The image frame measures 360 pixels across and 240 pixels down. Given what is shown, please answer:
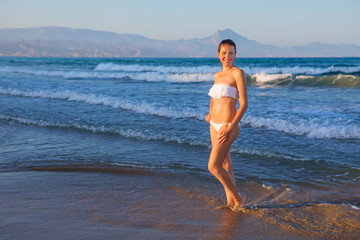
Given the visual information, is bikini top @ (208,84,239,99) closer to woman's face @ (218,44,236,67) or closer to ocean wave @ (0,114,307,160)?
woman's face @ (218,44,236,67)

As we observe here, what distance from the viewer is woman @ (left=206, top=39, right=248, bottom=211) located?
3.54 metres

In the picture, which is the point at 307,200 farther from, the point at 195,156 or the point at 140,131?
the point at 140,131

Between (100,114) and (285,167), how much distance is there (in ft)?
21.7

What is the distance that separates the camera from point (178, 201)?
4.25 meters

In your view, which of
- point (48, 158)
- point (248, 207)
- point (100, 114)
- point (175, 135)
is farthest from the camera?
point (100, 114)

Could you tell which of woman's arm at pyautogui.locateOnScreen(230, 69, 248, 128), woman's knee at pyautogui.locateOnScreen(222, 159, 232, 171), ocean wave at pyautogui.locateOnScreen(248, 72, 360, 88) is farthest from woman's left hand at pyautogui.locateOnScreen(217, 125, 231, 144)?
ocean wave at pyautogui.locateOnScreen(248, 72, 360, 88)

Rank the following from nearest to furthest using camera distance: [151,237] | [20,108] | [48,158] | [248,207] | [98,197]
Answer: [151,237]
[248,207]
[98,197]
[48,158]
[20,108]

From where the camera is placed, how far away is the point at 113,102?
12.9 m

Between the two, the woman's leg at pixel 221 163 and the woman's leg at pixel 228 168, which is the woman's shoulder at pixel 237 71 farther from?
the woman's leg at pixel 228 168

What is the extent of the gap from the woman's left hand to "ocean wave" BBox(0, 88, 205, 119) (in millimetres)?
6388

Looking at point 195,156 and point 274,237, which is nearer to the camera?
point 274,237

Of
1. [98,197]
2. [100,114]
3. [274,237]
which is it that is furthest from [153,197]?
[100,114]

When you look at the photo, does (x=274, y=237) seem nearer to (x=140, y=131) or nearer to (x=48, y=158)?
(x=48, y=158)

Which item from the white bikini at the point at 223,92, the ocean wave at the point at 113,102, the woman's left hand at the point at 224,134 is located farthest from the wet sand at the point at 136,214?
the ocean wave at the point at 113,102
